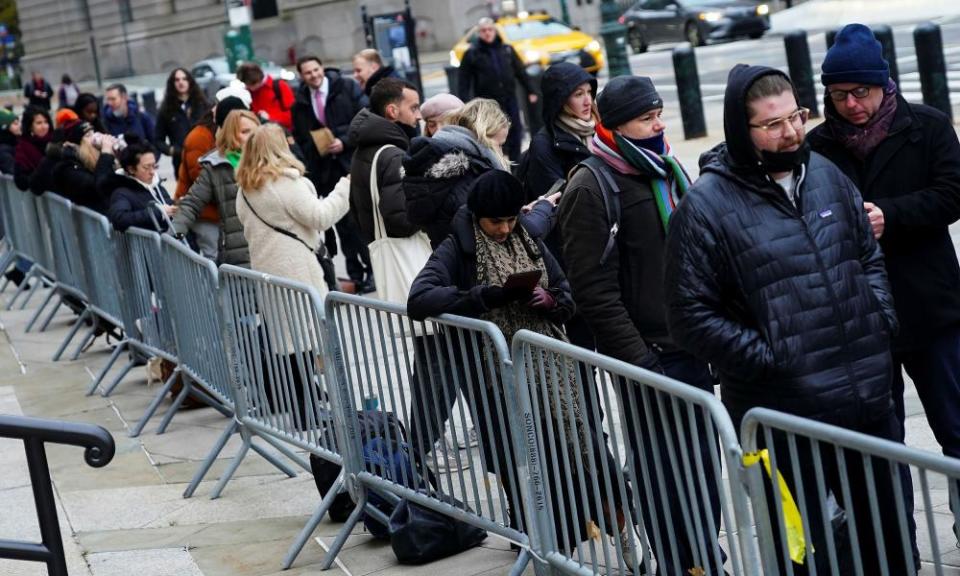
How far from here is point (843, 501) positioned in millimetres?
4156

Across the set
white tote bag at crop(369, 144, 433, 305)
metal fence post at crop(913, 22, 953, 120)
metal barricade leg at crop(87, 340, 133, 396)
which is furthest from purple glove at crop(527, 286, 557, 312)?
metal fence post at crop(913, 22, 953, 120)

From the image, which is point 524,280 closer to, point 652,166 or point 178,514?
point 652,166

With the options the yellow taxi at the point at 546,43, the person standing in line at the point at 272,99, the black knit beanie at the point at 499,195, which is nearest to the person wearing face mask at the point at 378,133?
the black knit beanie at the point at 499,195

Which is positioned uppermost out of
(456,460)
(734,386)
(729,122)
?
(729,122)

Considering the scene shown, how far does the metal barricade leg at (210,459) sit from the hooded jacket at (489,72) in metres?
9.79

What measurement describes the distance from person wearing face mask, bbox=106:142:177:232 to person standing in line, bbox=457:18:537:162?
7.32m

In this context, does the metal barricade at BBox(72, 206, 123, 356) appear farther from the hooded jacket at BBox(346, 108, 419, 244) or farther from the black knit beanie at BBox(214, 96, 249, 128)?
the hooded jacket at BBox(346, 108, 419, 244)

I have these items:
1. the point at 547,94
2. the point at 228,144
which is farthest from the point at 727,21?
the point at 547,94

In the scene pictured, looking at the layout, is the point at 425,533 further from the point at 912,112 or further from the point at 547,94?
the point at 912,112

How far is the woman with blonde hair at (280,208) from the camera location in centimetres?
866

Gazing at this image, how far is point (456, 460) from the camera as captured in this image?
234 inches

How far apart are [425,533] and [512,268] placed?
119 cm

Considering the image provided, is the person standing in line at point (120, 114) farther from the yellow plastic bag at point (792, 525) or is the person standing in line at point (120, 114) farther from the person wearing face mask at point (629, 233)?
the yellow plastic bag at point (792, 525)

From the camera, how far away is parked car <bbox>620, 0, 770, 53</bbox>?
35000 mm
